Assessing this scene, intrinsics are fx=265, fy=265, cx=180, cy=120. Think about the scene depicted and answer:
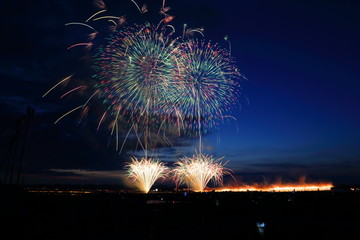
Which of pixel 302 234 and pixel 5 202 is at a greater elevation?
pixel 5 202

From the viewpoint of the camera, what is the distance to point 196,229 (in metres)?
20.3

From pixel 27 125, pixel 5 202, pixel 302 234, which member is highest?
pixel 27 125

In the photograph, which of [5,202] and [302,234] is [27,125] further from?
[302,234]

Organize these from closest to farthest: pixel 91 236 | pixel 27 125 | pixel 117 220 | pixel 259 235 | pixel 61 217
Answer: pixel 91 236
pixel 259 235
pixel 61 217
pixel 117 220
pixel 27 125

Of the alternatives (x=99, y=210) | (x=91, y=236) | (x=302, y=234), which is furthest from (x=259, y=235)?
(x=99, y=210)

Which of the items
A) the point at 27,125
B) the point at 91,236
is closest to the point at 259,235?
the point at 91,236

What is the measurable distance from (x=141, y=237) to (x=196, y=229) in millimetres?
4938

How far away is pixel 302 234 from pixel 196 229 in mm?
7781

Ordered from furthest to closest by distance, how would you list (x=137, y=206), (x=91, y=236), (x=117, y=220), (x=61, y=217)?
(x=137, y=206) < (x=117, y=220) < (x=61, y=217) < (x=91, y=236)

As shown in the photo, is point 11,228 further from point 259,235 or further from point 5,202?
point 259,235

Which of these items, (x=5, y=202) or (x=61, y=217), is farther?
(x=5, y=202)

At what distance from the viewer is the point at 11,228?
1877 centimetres

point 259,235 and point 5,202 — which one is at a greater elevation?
point 5,202

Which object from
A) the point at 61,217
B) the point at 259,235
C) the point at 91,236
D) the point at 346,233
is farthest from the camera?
the point at 61,217
